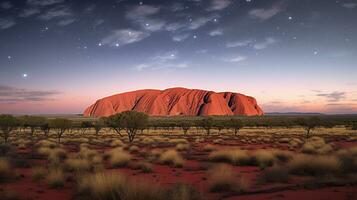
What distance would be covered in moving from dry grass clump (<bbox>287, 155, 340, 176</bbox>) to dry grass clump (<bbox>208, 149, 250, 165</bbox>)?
14.6ft

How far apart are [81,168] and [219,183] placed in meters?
7.84

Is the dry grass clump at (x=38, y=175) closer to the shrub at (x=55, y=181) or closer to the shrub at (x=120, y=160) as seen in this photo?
the shrub at (x=55, y=181)

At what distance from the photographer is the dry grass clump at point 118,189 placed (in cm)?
835

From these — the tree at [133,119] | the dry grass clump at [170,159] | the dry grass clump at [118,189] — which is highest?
the tree at [133,119]

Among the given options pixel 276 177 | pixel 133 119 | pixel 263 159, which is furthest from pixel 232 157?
pixel 133 119

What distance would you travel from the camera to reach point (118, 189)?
9.23 meters

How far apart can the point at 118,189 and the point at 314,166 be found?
964 centimetres

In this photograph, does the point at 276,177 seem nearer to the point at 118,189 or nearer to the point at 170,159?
the point at 118,189

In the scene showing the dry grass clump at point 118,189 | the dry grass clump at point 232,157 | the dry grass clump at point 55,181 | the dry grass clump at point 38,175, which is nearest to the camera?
the dry grass clump at point 118,189

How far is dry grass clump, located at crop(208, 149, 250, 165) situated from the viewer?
2020cm

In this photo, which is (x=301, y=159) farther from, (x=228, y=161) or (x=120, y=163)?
(x=120, y=163)

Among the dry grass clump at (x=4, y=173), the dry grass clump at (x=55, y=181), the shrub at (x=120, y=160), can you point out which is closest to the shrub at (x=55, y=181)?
the dry grass clump at (x=55, y=181)

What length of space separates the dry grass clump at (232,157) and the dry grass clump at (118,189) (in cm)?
1048

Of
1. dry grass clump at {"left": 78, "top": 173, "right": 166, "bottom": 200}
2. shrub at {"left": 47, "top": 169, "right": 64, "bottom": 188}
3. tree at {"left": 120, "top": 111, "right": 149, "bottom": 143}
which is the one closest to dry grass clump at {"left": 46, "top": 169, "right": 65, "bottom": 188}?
shrub at {"left": 47, "top": 169, "right": 64, "bottom": 188}
